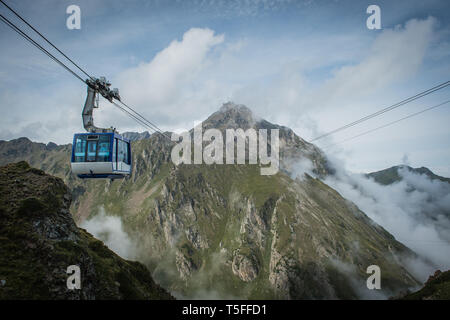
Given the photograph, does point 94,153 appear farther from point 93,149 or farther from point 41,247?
point 41,247

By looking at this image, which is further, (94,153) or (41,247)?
(41,247)

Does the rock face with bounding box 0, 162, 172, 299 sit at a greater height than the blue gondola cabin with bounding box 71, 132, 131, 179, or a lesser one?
lesser

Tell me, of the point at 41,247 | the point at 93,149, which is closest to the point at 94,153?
the point at 93,149

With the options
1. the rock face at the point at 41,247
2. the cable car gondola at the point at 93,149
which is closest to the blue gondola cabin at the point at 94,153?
the cable car gondola at the point at 93,149

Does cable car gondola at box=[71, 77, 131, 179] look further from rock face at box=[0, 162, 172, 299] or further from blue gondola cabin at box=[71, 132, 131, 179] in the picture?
rock face at box=[0, 162, 172, 299]

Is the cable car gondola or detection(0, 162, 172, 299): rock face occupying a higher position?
the cable car gondola

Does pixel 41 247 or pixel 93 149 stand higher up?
pixel 93 149

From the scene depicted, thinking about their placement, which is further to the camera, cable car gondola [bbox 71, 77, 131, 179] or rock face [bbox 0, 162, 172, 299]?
cable car gondola [bbox 71, 77, 131, 179]

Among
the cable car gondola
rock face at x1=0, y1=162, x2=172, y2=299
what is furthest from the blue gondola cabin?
rock face at x1=0, y1=162, x2=172, y2=299

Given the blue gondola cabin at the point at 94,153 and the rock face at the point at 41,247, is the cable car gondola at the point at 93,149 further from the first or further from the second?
the rock face at the point at 41,247
